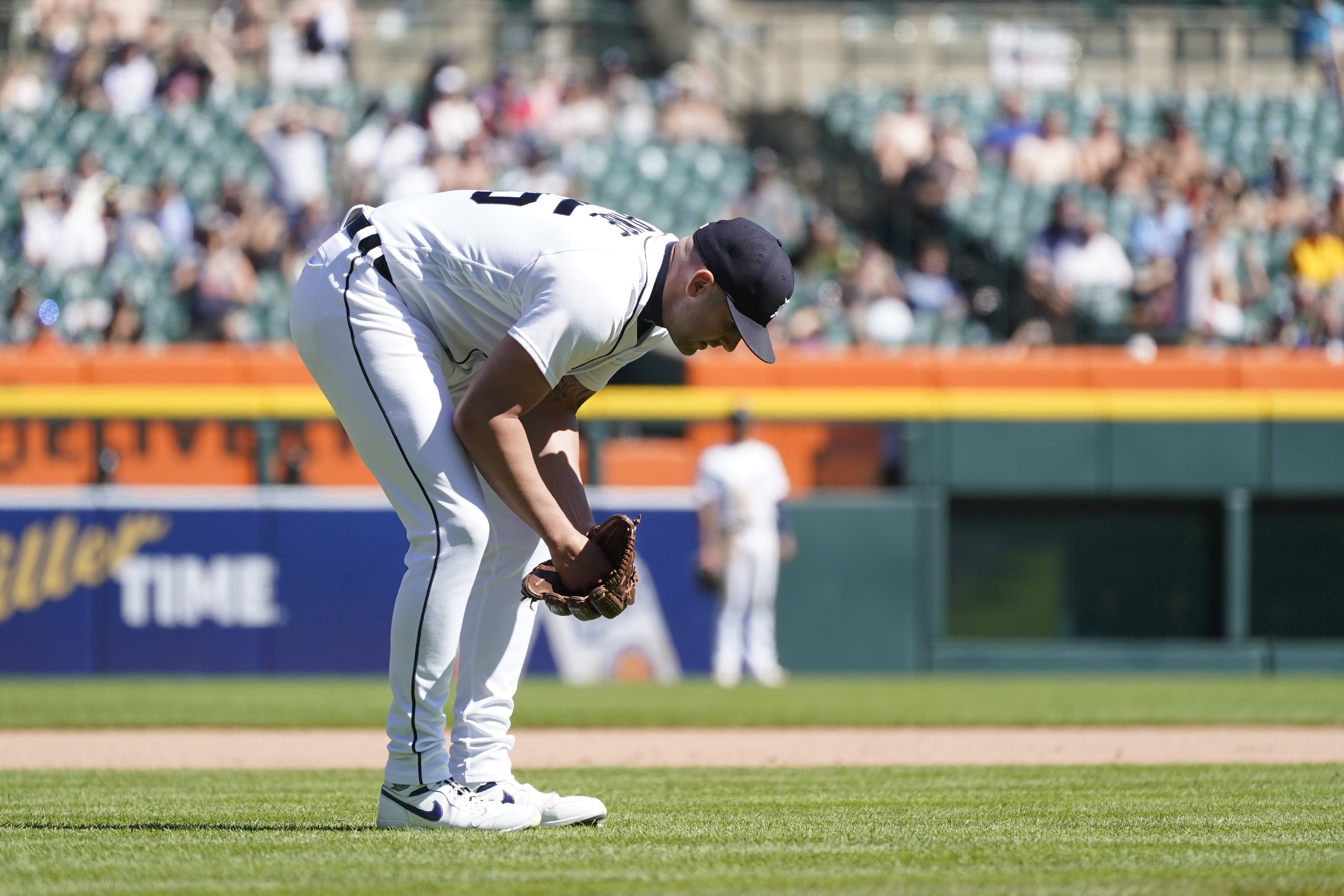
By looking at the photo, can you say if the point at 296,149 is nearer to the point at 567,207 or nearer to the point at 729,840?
the point at 567,207

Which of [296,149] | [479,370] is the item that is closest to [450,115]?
[296,149]

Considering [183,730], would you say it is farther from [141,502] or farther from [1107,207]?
[1107,207]

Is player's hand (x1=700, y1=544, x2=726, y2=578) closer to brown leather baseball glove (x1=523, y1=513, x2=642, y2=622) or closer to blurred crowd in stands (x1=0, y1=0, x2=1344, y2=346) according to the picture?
blurred crowd in stands (x1=0, y1=0, x2=1344, y2=346)

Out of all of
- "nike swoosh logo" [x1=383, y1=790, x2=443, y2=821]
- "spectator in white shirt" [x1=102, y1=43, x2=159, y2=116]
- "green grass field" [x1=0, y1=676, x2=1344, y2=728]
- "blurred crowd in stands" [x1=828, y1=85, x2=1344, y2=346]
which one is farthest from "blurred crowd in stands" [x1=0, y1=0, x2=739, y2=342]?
"nike swoosh logo" [x1=383, y1=790, x2=443, y2=821]

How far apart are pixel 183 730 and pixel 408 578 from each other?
15.9ft

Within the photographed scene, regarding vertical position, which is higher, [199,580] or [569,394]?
[569,394]

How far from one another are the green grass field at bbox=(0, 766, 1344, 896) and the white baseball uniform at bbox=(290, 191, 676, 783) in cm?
42

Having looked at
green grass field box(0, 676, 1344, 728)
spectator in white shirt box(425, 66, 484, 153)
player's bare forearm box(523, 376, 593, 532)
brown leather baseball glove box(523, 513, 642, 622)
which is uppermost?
spectator in white shirt box(425, 66, 484, 153)

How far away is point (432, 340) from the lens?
161 inches

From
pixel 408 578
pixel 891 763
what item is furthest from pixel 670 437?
pixel 408 578

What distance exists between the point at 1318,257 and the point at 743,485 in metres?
5.58

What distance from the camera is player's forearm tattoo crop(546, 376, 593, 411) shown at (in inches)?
167

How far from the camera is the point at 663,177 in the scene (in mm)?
14820

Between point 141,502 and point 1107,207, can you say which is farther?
point 1107,207
